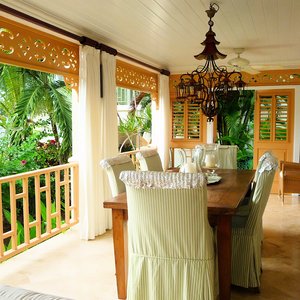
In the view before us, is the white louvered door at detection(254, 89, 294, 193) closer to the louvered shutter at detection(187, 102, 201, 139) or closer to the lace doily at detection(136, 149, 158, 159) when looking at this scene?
the louvered shutter at detection(187, 102, 201, 139)

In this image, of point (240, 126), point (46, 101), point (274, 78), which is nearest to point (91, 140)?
point (46, 101)

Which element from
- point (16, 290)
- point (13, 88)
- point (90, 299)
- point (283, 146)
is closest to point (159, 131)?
point (283, 146)

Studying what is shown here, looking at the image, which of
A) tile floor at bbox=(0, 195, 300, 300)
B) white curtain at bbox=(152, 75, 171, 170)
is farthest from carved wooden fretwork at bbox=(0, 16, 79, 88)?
white curtain at bbox=(152, 75, 171, 170)

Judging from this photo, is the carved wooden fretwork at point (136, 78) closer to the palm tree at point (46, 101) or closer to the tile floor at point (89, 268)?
the palm tree at point (46, 101)

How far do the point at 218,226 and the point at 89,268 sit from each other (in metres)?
1.48

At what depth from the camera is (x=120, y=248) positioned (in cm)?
273

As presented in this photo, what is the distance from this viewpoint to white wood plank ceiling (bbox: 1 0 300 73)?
323 centimetres

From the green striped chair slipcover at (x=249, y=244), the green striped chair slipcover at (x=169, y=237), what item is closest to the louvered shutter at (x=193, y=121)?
the green striped chair slipcover at (x=249, y=244)

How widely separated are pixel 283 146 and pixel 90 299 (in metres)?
4.92

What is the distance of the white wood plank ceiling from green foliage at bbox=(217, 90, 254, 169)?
294 centimetres

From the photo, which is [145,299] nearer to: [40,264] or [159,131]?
[40,264]

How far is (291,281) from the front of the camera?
3.09 m

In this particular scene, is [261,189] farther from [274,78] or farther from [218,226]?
[274,78]

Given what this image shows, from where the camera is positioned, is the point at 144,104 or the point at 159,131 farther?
the point at 144,104
